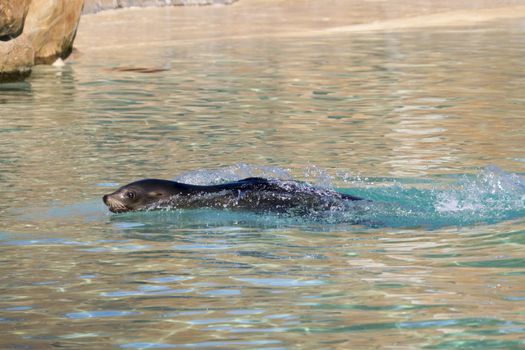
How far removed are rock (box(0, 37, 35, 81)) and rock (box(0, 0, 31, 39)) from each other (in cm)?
17

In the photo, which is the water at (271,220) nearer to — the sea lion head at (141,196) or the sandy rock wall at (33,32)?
the sea lion head at (141,196)

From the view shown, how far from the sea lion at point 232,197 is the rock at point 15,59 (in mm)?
11201

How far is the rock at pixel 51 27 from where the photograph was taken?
21.4 meters

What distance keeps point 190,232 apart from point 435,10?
920 inches

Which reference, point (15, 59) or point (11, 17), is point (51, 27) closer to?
point (15, 59)

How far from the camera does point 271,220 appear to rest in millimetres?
8695

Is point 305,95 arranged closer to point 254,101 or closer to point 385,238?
point 254,101

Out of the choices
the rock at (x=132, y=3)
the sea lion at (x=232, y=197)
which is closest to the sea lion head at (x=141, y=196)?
the sea lion at (x=232, y=197)

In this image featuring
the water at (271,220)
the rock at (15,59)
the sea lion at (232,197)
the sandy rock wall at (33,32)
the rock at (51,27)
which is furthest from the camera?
the rock at (51,27)

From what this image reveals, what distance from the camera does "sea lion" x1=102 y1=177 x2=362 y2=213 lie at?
8.95 metres

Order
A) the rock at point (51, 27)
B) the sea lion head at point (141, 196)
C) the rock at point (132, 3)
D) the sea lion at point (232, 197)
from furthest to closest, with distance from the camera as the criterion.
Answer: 1. the rock at point (132, 3)
2. the rock at point (51, 27)
3. the sea lion head at point (141, 196)
4. the sea lion at point (232, 197)

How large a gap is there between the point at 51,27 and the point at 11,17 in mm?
2159

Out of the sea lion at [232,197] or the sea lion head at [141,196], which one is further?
the sea lion head at [141,196]

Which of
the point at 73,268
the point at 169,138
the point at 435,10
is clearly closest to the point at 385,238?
the point at 73,268
